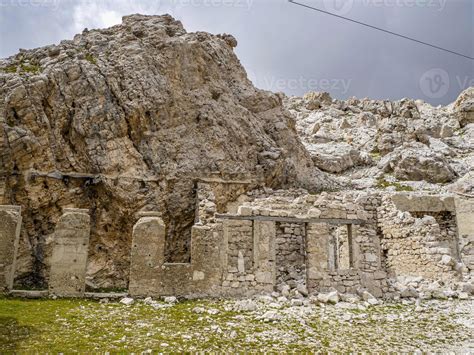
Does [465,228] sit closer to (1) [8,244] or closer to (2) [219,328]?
(2) [219,328]

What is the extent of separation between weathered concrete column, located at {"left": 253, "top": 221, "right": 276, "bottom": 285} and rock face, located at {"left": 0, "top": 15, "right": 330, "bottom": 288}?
22.4 ft

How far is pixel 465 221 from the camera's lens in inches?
707

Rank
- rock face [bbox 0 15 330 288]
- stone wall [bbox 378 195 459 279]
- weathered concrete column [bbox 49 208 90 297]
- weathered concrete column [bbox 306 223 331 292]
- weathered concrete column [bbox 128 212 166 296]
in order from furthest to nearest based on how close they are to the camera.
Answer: rock face [bbox 0 15 330 288] → stone wall [bbox 378 195 459 279] → weathered concrete column [bbox 306 223 331 292] → weathered concrete column [bbox 128 212 166 296] → weathered concrete column [bbox 49 208 90 297]

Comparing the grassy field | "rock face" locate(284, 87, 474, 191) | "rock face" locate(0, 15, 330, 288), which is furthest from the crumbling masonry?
"rock face" locate(284, 87, 474, 191)

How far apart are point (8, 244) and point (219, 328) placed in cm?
670

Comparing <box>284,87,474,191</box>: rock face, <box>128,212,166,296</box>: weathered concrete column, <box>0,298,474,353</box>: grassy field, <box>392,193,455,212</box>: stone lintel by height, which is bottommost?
<box>0,298,474,353</box>: grassy field

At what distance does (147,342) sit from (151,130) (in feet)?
48.7

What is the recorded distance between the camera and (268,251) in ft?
40.1

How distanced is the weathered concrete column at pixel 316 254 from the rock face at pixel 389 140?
18792 millimetres

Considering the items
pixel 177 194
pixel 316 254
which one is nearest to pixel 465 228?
pixel 316 254

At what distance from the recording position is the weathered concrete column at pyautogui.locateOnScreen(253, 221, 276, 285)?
11805 mm

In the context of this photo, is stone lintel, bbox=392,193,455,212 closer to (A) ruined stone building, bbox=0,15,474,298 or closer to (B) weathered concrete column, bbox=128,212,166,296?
(A) ruined stone building, bbox=0,15,474,298

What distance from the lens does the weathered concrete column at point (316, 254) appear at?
12.0 metres

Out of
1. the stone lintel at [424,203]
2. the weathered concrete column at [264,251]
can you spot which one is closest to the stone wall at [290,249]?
the weathered concrete column at [264,251]
